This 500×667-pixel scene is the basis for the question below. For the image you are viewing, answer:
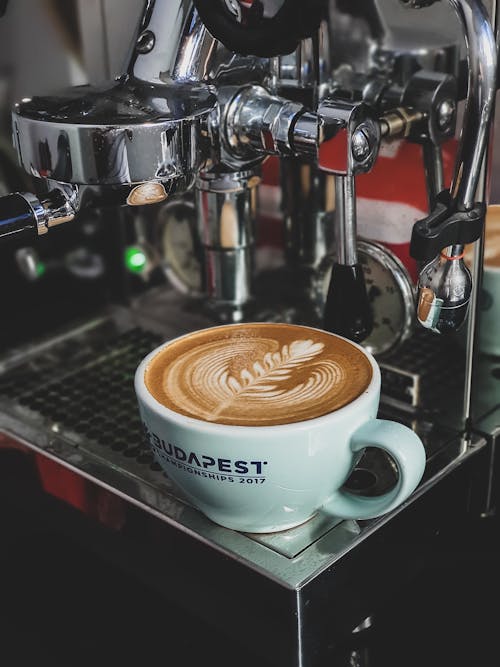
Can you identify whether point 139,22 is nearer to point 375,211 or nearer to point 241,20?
point 241,20

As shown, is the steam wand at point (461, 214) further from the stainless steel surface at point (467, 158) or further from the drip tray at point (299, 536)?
the drip tray at point (299, 536)

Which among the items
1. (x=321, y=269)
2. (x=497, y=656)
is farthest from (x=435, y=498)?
(x=321, y=269)

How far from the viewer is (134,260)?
0.87 m

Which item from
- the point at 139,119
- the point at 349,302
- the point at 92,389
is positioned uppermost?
the point at 139,119

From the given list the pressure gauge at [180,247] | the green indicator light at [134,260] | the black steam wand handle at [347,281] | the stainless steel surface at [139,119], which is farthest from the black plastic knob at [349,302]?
the green indicator light at [134,260]

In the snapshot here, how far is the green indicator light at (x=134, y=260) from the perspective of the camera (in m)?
0.86

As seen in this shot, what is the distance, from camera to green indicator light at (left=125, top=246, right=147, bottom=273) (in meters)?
0.86

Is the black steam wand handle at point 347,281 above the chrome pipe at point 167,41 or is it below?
below

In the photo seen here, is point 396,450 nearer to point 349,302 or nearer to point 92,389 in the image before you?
point 349,302

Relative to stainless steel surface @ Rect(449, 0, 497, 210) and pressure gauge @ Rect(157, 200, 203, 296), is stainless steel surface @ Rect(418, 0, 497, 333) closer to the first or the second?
stainless steel surface @ Rect(449, 0, 497, 210)

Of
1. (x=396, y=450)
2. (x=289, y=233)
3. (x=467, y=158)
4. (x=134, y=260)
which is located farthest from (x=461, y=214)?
(x=134, y=260)

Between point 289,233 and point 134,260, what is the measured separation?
0.19 meters

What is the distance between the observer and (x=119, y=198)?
1.71ft

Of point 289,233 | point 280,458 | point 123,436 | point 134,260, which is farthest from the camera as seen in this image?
point 134,260
